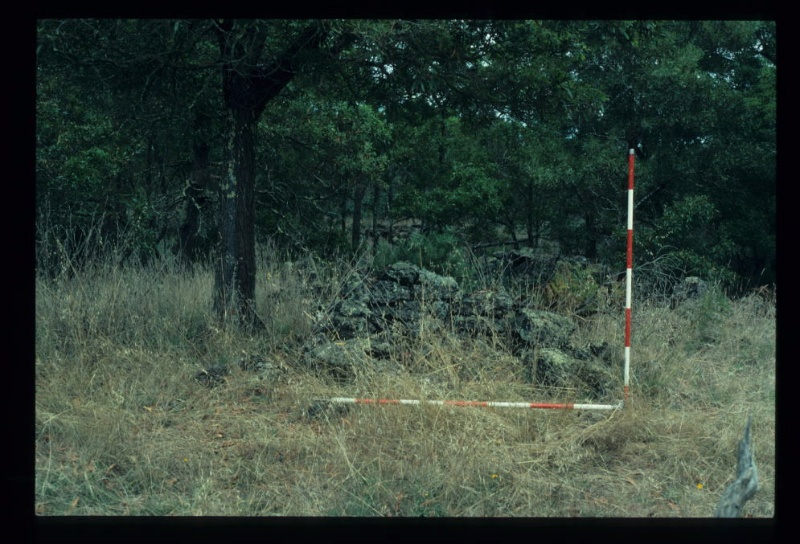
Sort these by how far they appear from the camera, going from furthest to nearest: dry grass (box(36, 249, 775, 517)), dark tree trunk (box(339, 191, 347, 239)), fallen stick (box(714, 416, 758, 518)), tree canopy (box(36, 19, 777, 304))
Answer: dark tree trunk (box(339, 191, 347, 239)) < tree canopy (box(36, 19, 777, 304)) < dry grass (box(36, 249, 775, 517)) < fallen stick (box(714, 416, 758, 518))

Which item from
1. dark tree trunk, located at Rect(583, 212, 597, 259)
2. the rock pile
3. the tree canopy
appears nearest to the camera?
the rock pile

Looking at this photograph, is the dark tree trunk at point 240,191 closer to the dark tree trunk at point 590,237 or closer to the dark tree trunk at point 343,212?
the dark tree trunk at point 343,212

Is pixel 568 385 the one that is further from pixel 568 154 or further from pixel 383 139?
pixel 568 154

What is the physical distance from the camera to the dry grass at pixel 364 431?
3977 mm

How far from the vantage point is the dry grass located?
3.98 metres

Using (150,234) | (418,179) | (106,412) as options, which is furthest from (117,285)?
(418,179)

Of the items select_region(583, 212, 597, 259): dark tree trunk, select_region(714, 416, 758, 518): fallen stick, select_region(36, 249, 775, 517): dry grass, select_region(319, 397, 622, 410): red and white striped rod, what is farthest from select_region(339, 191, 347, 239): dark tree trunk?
select_region(714, 416, 758, 518): fallen stick

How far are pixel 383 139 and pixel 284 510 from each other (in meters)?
8.23

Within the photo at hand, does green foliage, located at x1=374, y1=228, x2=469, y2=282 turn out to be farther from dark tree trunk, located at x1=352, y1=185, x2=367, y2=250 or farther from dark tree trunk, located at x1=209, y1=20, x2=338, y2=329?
dark tree trunk, located at x1=209, y1=20, x2=338, y2=329

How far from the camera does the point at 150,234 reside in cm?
981

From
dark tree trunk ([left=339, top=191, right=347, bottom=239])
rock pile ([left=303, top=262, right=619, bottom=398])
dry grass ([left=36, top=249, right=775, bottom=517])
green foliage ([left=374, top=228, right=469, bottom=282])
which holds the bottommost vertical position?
dry grass ([left=36, top=249, right=775, bottom=517])

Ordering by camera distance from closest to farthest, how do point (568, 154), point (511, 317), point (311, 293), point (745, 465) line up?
point (745, 465) → point (511, 317) → point (311, 293) → point (568, 154)

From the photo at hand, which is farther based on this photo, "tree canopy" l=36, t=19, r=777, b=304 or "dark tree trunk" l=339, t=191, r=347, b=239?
"dark tree trunk" l=339, t=191, r=347, b=239

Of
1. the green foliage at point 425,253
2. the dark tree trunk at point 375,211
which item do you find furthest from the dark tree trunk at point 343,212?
the green foliage at point 425,253
